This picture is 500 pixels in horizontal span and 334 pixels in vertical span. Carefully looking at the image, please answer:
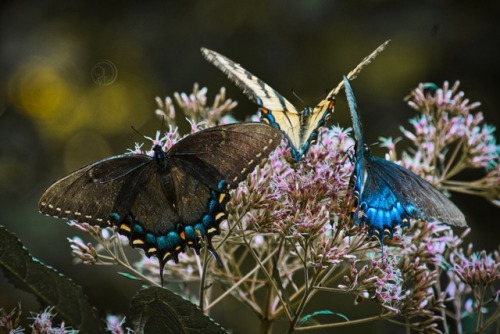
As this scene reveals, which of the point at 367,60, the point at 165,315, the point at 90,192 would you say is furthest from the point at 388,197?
the point at 90,192

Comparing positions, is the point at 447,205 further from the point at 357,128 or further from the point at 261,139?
the point at 261,139

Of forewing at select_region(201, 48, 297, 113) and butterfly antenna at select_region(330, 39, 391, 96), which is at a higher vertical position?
butterfly antenna at select_region(330, 39, 391, 96)

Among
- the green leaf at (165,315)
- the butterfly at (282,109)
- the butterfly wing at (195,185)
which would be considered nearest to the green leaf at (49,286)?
the green leaf at (165,315)

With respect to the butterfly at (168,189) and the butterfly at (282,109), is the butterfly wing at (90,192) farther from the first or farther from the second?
the butterfly at (282,109)

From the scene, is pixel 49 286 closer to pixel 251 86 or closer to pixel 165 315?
pixel 165 315

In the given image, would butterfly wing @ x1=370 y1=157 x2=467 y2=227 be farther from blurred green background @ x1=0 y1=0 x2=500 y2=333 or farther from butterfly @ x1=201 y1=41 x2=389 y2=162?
blurred green background @ x1=0 y1=0 x2=500 y2=333

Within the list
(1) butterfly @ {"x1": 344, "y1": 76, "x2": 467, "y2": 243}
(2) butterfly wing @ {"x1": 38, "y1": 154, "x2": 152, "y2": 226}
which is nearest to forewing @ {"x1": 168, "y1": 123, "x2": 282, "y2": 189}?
(2) butterfly wing @ {"x1": 38, "y1": 154, "x2": 152, "y2": 226}

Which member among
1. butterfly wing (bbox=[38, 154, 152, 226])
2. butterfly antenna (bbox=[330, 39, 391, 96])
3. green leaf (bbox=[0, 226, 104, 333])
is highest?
butterfly antenna (bbox=[330, 39, 391, 96])
